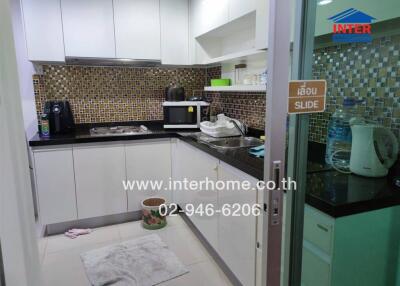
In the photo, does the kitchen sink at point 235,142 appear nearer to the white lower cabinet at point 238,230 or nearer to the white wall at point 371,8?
the white lower cabinet at point 238,230

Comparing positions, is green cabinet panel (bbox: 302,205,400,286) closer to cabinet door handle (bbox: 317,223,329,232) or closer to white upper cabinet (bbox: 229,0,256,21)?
cabinet door handle (bbox: 317,223,329,232)

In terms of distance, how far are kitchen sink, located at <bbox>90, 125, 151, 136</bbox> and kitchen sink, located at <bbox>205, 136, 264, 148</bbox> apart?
83 centimetres

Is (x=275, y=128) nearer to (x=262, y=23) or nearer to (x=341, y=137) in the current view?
(x=341, y=137)

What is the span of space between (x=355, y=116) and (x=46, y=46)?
243cm

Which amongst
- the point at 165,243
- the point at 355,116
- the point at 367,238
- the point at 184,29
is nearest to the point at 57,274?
the point at 165,243

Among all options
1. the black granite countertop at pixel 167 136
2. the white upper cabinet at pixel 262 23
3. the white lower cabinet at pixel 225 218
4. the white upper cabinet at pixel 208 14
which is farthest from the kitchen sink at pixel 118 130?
the white upper cabinet at pixel 262 23

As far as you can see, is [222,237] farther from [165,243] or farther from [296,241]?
[296,241]

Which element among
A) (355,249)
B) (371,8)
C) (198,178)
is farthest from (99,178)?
(371,8)

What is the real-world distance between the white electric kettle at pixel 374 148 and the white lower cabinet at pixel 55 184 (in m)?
2.13

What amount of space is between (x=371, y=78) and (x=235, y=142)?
1.08m

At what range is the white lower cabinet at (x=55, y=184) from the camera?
2377mm

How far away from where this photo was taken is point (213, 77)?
10.5 ft

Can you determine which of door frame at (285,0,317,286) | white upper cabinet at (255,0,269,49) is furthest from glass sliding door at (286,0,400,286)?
white upper cabinet at (255,0,269,49)

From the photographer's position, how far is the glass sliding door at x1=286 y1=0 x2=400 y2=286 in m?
0.86
